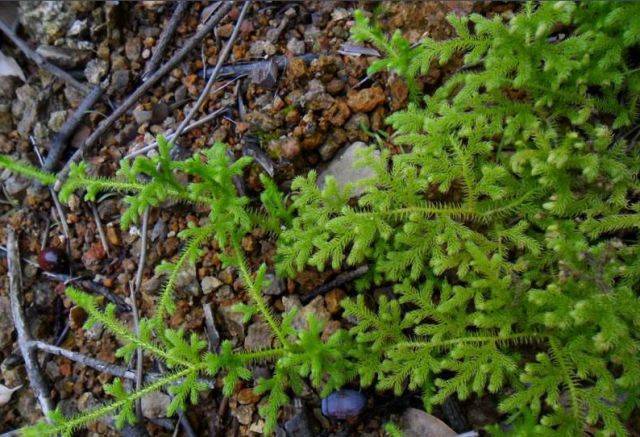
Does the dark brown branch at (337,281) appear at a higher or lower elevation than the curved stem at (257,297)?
lower

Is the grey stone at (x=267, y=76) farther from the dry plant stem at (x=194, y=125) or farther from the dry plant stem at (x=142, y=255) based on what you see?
the dry plant stem at (x=142, y=255)

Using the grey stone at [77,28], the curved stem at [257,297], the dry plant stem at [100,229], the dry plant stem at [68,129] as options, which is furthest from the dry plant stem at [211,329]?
the grey stone at [77,28]

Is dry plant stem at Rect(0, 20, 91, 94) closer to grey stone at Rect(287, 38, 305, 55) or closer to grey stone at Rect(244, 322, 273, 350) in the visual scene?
grey stone at Rect(287, 38, 305, 55)

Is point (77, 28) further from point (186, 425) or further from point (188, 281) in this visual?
point (186, 425)

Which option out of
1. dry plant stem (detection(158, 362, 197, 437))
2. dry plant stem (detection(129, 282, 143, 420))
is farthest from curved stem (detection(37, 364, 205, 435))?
dry plant stem (detection(158, 362, 197, 437))

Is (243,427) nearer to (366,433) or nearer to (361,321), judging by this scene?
(366,433)

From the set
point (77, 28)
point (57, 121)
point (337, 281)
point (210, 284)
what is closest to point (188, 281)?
point (210, 284)
